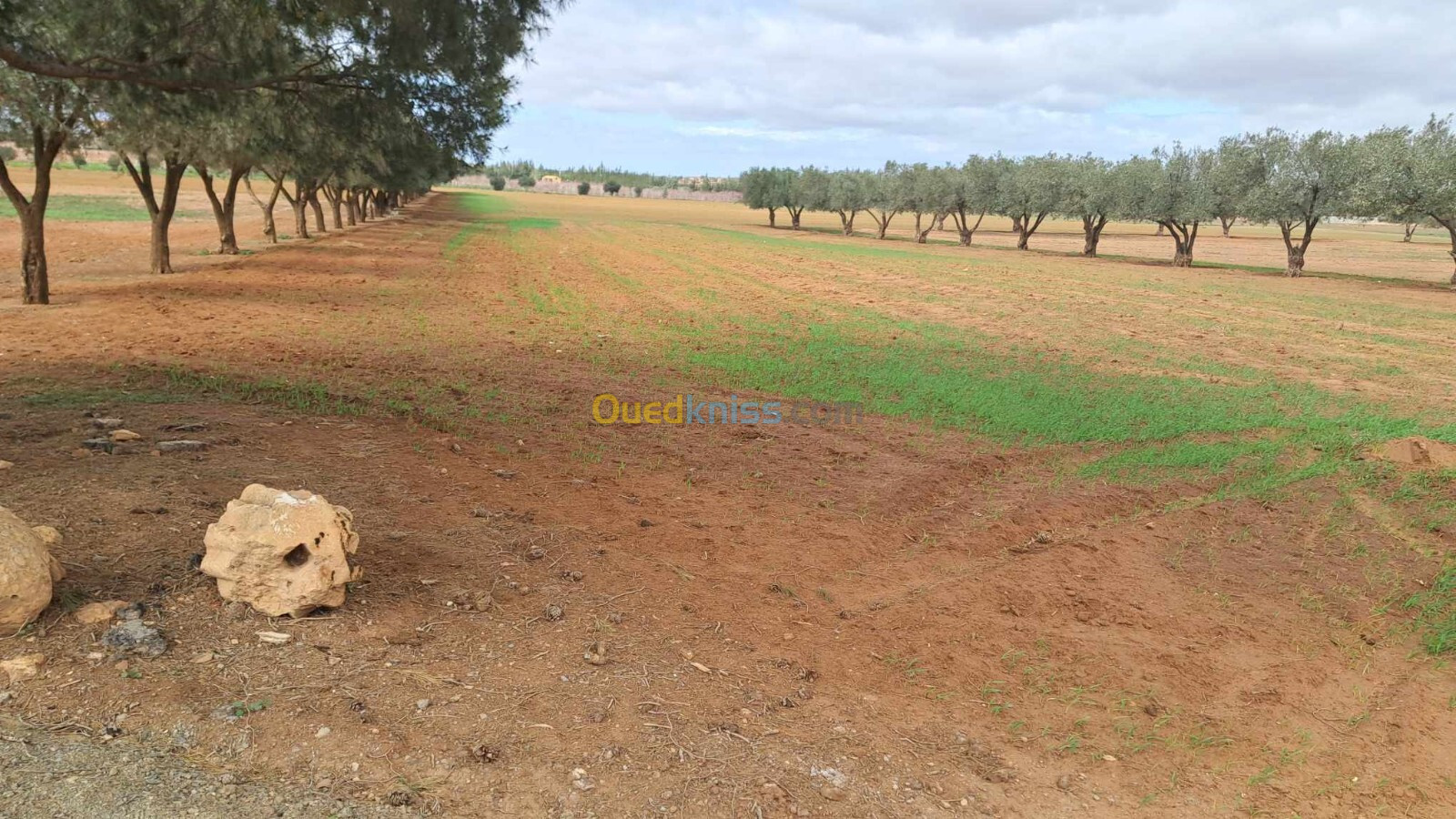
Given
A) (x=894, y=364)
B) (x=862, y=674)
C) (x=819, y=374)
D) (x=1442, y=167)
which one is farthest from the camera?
(x=1442, y=167)

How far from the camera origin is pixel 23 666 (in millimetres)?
3633

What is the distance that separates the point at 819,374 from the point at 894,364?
164 centimetres

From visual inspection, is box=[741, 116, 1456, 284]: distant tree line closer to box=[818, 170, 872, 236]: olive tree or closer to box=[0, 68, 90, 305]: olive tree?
box=[818, 170, 872, 236]: olive tree

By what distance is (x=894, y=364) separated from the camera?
1372 cm

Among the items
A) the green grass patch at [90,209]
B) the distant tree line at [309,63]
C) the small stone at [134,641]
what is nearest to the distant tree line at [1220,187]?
the distant tree line at [309,63]

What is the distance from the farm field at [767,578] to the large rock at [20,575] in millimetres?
128

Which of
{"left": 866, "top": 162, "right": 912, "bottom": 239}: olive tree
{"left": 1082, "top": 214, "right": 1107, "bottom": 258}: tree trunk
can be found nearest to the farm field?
{"left": 1082, "top": 214, "right": 1107, "bottom": 258}: tree trunk

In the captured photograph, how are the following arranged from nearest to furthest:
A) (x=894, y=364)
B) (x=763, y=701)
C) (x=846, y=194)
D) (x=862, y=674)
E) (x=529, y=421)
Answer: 1. (x=763, y=701)
2. (x=862, y=674)
3. (x=529, y=421)
4. (x=894, y=364)
5. (x=846, y=194)

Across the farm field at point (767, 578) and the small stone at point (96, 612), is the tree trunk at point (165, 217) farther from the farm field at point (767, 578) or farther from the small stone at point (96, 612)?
the small stone at point (96, 612)

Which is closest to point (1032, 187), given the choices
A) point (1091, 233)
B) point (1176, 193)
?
point (1091, 233)

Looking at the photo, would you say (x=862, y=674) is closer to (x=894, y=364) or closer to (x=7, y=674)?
(x=7, y=674)

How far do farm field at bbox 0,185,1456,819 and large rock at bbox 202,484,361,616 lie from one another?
18cm

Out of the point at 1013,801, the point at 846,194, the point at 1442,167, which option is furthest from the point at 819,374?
the point at 846,194

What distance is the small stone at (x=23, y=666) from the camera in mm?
3586
